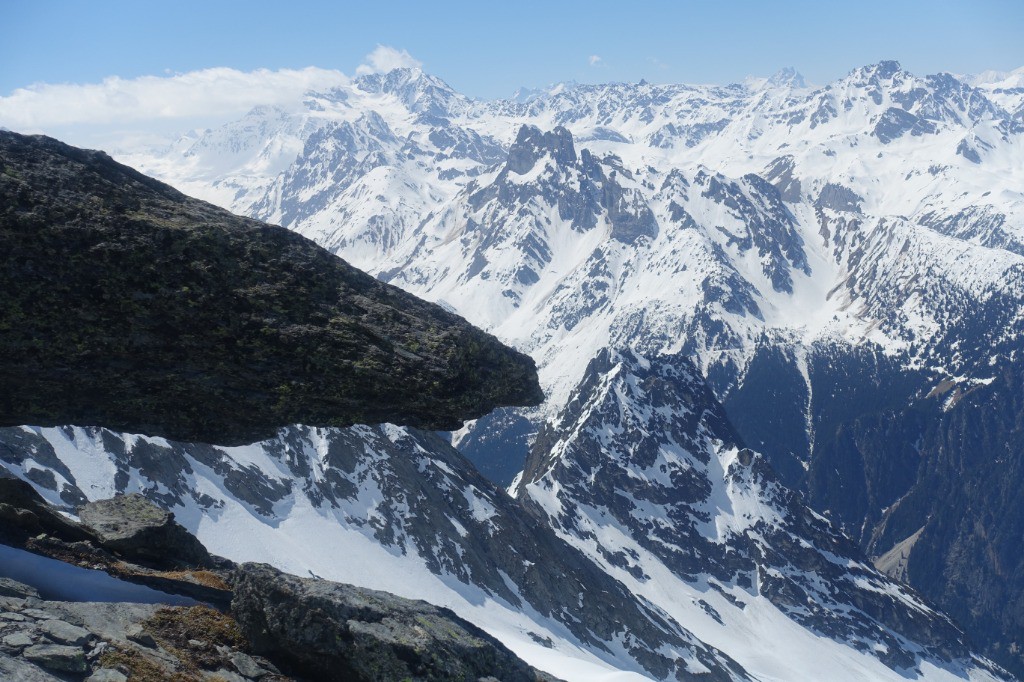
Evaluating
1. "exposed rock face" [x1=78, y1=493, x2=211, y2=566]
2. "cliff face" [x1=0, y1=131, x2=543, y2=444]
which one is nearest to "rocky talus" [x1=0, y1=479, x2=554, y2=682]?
"exposed rock face" [x1=78, y1=493, x2=211, y2=566]

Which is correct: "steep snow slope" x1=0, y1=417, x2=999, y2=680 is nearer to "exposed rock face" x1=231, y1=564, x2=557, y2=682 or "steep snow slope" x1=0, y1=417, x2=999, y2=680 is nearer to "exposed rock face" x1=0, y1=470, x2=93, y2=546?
"exposed rock face" x1=0, y1=470, x2=93, y2=546

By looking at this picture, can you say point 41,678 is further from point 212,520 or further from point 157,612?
point 212,520

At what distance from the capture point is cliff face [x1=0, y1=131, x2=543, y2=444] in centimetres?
2128

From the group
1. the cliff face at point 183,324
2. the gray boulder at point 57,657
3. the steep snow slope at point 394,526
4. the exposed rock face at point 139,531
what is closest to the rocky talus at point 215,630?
the gray boulder at point 57,657

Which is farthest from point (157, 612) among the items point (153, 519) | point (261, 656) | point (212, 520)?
Answer: point (212, 520)

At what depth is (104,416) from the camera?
23734mm

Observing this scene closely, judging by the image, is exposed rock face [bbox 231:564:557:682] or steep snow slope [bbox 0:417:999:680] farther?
steep snow slope [bbox 0:417:999:680]

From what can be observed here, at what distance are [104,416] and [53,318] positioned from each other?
366 centimetres

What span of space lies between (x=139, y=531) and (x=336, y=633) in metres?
8.43

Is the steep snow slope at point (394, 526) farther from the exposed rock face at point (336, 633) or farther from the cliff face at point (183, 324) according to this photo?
the exposed rock face at point (336, 633)

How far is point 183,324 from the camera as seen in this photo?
2227 cm

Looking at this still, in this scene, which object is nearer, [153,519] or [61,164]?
[61,164]

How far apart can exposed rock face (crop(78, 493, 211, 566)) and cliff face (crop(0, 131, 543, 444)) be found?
8.78ft

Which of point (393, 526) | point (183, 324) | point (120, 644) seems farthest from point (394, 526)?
point (120, 644)
